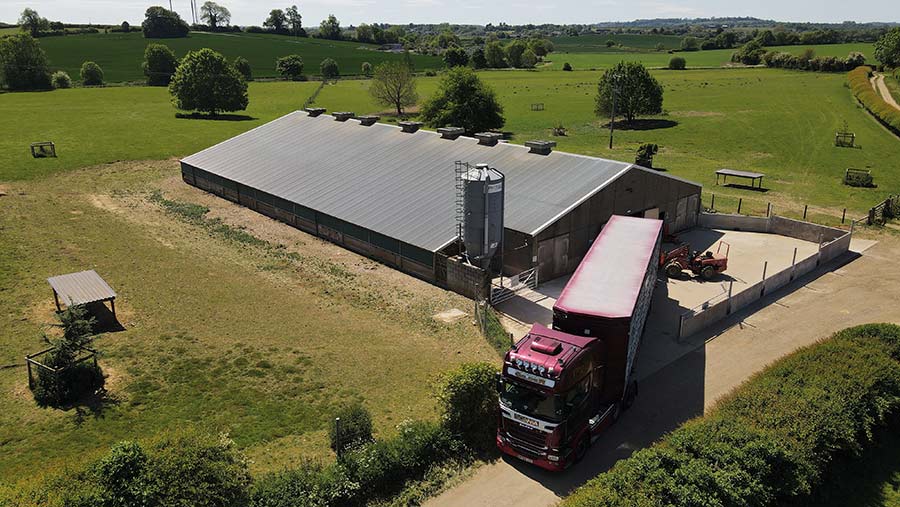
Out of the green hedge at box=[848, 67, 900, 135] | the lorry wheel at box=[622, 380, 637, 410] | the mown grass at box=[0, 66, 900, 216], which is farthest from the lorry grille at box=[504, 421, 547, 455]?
the green hedge at box=[848, 67, 900, 135]

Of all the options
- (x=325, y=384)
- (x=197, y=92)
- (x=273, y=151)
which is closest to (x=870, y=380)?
(x=325, y=384)

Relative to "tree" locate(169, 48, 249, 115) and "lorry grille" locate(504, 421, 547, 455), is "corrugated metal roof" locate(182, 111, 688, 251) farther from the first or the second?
"tree" locate(169, 48, 249, 115)

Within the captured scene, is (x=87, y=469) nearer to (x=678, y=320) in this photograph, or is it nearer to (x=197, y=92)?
(x=678, y=320)

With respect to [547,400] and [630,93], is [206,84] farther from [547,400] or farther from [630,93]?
[547,400]

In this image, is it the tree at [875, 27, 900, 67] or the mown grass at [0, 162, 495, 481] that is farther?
the tree at [875, 27, 900, 67]

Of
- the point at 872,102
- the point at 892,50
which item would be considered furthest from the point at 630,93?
the point at 892,50

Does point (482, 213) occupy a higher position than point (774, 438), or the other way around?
point (482, 213)
